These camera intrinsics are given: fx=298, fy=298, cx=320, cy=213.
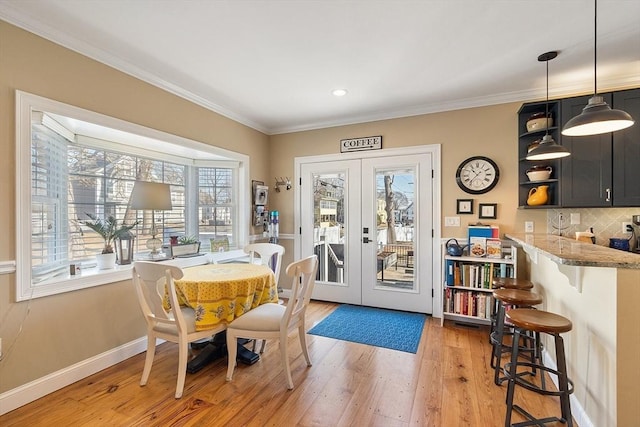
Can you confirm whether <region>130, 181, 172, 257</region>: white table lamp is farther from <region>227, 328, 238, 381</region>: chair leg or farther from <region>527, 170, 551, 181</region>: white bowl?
<region>527, 170, 551, 181</region>: white bowl

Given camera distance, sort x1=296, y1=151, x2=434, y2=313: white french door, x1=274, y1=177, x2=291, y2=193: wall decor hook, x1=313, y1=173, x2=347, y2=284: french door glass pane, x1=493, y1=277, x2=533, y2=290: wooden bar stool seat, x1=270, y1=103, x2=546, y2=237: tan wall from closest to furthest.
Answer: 1. x1=493, y1=277, x2=533, y2=290: wooden bar stool seat
2. x1=270, y1=103, x2=546, y2=237: tan wall
3. x1=296, y1=151, x2=434, y2=313: white french door
4. x1=313, y1=173, x2=347, y2=284: french door glass pane
5. x1=274, y1=177, x2=291, y2=193: wall decor hook

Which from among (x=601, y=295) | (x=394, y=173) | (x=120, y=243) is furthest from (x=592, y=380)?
(x=120, y=243)

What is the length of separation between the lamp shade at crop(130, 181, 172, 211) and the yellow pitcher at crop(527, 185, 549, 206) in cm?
363

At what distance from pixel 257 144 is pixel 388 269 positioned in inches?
101

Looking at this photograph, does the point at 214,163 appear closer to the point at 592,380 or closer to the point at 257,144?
the point at 257,144

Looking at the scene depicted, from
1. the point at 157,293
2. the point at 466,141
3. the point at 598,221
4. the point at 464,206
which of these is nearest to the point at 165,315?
the point at 157,293

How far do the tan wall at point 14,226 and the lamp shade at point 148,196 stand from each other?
0.58 meters

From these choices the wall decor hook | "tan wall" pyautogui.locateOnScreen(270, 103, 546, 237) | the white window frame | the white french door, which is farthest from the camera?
the wall decor hook

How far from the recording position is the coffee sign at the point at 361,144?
13.0 ft

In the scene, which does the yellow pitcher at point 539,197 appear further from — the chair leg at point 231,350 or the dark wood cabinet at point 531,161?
the chair leg at point 231,350

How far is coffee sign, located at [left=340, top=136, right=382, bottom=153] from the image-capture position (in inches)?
155

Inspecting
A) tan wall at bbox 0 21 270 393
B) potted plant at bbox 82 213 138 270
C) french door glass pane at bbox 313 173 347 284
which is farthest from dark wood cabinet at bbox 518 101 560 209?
potted plant at bbox 82 213 138 270

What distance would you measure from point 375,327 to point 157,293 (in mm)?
2261

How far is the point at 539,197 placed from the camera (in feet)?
9.98
